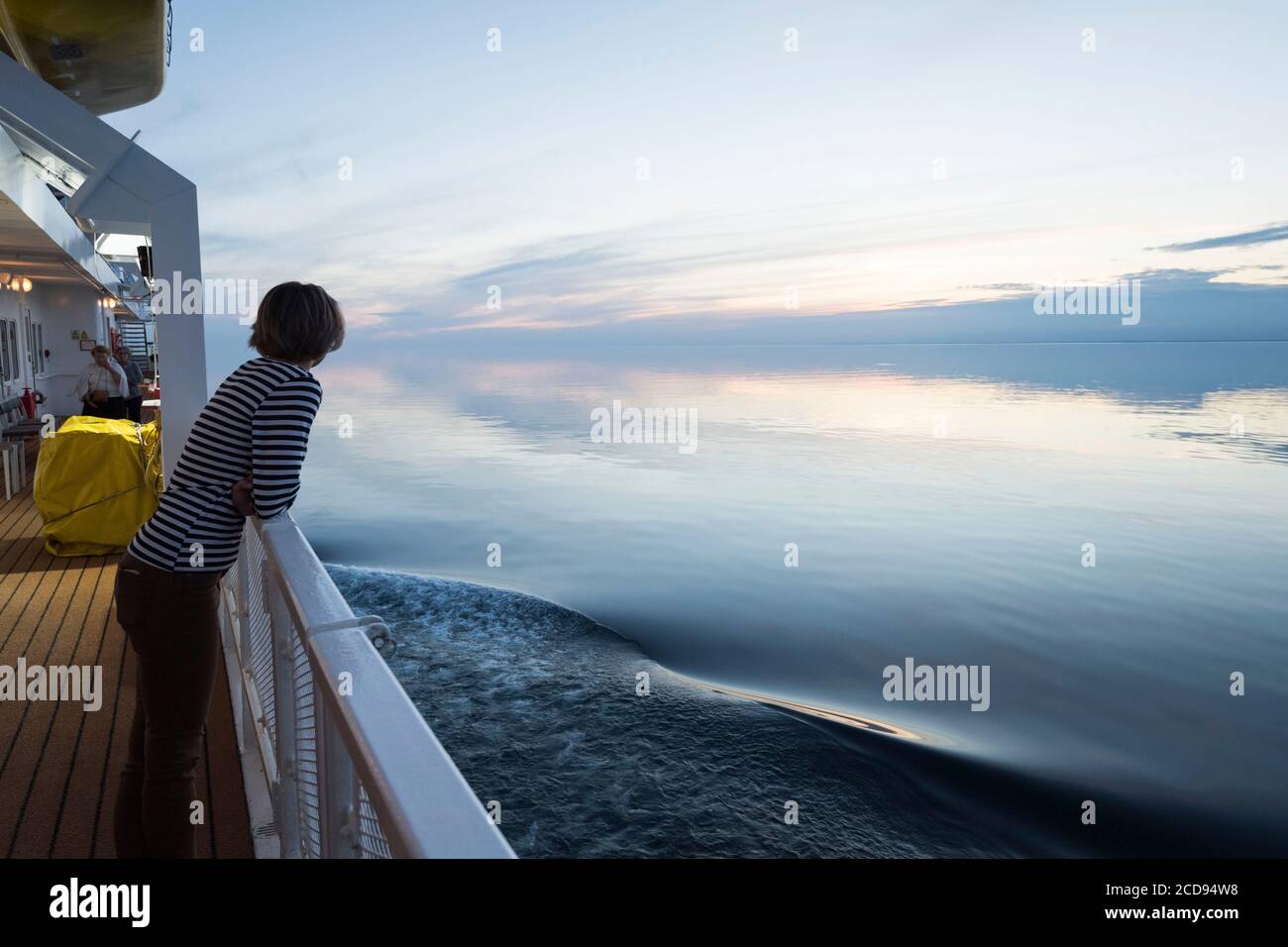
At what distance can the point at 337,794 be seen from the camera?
4.61 ft

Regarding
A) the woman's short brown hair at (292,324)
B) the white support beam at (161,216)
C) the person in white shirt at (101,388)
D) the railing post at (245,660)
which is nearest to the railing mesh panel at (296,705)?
the railing post at (245,660)

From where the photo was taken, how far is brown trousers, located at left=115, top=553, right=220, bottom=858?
203 centimetres

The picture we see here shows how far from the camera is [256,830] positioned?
282cm

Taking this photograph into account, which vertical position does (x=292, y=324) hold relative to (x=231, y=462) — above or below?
above

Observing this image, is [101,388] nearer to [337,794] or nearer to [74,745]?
[74,745]

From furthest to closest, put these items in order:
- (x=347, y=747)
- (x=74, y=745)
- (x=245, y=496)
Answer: (x=74, y=745), (x=245, y=496), (x=347, y=747)

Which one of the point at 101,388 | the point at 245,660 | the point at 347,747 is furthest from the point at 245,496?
the point at 101,388

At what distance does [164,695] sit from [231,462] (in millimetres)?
559

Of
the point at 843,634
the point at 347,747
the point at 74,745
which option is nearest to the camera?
the point at 347,747

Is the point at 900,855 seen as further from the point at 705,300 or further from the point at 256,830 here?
the point at 705,300

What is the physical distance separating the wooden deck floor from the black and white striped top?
1.18 metres

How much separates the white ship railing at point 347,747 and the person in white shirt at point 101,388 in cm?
884
